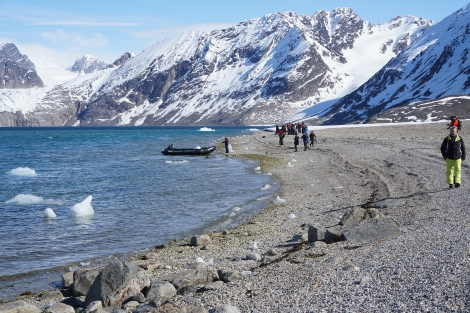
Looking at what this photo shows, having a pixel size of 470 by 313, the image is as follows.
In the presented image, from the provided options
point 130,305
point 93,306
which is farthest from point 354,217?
point 93,306

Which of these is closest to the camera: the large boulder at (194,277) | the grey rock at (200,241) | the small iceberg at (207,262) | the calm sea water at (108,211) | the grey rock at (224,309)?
the grey rock at (224,309)

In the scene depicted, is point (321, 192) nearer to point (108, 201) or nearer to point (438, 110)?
point (108, 201)

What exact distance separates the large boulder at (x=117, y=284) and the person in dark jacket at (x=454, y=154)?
1467cm

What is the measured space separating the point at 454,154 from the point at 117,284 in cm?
1533

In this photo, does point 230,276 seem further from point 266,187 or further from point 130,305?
point 266,187

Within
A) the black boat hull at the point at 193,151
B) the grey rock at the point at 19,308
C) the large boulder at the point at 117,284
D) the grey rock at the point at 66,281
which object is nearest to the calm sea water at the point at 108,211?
the grey rock at the point at 66,281

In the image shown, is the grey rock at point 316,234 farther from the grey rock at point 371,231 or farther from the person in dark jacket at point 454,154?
the person in dark jacket at point 454,154

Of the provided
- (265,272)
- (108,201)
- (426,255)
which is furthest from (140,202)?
(426,255)

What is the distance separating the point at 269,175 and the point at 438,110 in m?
129

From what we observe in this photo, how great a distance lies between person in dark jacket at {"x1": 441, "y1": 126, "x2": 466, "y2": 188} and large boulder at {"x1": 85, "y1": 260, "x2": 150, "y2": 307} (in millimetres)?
14666

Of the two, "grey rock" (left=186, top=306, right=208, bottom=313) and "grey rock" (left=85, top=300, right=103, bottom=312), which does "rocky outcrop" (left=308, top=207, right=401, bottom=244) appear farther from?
"grey rock" (left=85, top=300, right=103, bottom=312)

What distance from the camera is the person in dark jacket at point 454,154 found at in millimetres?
21828

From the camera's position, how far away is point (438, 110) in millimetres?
156250

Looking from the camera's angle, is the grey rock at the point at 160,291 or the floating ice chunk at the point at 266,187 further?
the floating ice chunk at the point at 266,187
